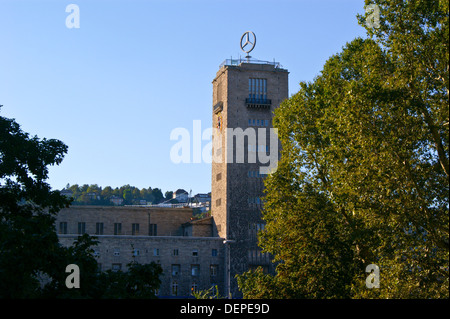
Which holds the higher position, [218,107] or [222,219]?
[218,107]

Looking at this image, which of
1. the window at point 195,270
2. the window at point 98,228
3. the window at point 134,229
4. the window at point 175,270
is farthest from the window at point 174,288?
the window at point 98,228

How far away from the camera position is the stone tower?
107m

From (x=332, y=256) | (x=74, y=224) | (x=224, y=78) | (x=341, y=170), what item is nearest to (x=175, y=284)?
(x=74, y=224)

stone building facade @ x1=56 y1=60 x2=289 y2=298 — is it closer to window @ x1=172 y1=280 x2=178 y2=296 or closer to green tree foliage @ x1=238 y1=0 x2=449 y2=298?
window @ x1=172 y1=280 x2=178 y2=296

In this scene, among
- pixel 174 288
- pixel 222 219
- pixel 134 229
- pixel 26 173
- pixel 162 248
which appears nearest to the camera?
pixel 26 173

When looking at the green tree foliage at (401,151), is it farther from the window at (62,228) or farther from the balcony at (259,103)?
the window at (62,228)

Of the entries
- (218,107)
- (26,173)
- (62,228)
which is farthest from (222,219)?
(26,173)

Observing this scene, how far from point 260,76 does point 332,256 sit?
234 ft

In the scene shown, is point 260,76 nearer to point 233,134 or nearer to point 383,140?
point 233,134

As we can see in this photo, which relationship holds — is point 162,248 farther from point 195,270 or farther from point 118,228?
point 118,228

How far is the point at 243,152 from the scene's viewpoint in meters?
110

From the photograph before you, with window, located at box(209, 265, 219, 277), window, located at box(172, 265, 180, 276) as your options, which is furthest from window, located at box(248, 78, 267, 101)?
window, located at box(172, 265, 180, 276)

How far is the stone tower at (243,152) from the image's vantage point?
107375 mm

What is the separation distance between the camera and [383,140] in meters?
35.9
